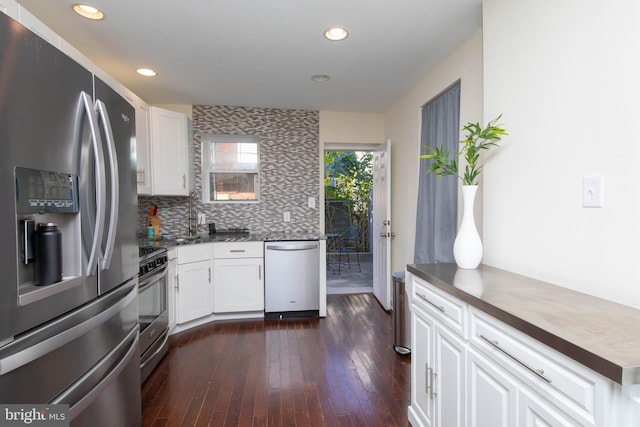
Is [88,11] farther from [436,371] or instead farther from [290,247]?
[436,371]

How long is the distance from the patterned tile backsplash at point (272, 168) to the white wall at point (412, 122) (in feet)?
3.35

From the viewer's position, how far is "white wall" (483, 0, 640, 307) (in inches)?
43.7

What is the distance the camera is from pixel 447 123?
256 centimetres

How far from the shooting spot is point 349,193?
23.9 feet

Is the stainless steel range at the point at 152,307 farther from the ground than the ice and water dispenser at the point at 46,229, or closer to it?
closer to it

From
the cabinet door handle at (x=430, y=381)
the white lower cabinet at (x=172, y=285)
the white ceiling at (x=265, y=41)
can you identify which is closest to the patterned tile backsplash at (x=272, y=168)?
the white ceiling at (x=265, y=41)

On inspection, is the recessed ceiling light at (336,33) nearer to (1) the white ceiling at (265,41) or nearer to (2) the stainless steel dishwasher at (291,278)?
(1) the white ceiling at (265,41)

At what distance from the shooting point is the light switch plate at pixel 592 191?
1.19 metres

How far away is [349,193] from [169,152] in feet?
15.0

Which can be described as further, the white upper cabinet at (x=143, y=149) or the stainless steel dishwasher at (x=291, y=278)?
the stainless steel dishwasher at (x=291, y=278)

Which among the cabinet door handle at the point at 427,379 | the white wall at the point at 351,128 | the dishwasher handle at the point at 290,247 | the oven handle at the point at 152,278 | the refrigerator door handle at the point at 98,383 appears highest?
the white wall at the point at 351,128

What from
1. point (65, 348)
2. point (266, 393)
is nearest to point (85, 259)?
point (65, 348)

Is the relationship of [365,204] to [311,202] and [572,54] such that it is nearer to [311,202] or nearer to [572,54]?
[311,202]

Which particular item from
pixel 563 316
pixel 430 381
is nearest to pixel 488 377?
pixel 563 316
